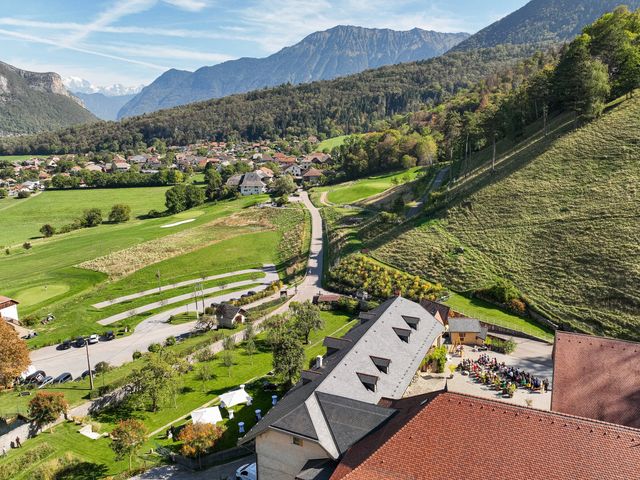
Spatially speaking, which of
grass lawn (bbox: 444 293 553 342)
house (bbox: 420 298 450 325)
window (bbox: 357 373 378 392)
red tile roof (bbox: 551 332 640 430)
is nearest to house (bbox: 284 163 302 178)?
grass lawn (bbox: 444 293 553 342)

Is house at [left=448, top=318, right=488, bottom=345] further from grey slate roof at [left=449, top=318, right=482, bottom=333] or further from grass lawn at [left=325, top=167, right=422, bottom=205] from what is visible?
grass lawn at [left=325, top=167, right=422, bottom=205]

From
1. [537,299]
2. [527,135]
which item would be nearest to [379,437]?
[537,299]

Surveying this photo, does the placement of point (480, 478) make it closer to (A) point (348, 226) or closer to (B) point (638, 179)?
(B) point (638, 179)

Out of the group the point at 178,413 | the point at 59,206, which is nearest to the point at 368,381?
the point at 178,413

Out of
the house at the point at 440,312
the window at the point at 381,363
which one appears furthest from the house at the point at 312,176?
the window at the point at 381,363

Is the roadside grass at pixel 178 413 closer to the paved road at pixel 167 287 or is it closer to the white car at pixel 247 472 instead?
the white car at pixel 247 472

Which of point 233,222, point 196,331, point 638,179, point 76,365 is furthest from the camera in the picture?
point 233,222

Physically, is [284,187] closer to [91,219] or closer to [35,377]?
[91,219]
